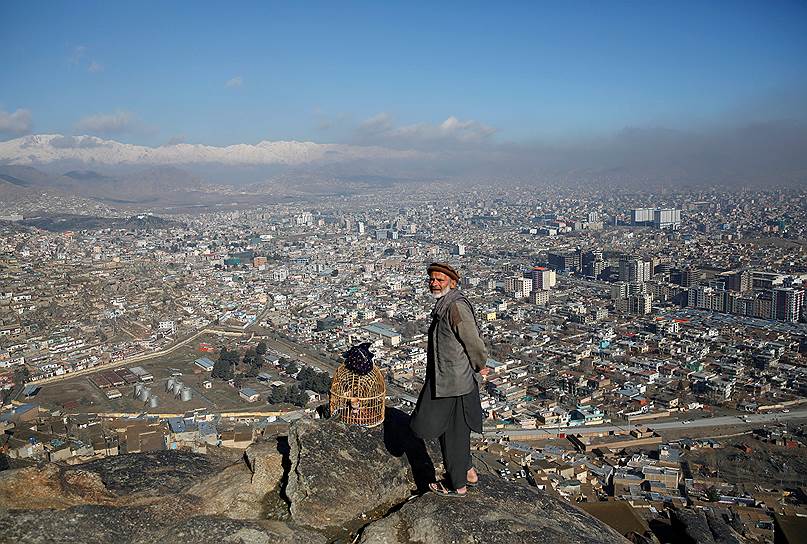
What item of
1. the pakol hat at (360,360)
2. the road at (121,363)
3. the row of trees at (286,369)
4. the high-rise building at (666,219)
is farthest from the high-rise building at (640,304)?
the high-rise building at (666,219)

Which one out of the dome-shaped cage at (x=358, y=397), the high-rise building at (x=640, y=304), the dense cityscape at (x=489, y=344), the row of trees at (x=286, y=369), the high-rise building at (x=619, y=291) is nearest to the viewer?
the dome-shaped cage at (x=358, y=397)

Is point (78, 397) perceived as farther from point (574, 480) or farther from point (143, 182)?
point (143, 182)

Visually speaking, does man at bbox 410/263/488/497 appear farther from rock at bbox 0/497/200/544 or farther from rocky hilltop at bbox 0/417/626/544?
rock at bbox 0/497/200/544

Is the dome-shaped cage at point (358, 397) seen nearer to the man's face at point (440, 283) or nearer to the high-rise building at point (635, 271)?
the man's face at point (440, 283)

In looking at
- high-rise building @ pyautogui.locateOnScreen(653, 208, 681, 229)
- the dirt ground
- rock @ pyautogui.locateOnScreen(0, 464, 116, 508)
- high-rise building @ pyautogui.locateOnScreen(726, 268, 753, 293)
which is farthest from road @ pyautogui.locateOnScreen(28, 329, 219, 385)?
high-rise building @ pyautogui.locateOnScreen(653, 208, 681, 229)

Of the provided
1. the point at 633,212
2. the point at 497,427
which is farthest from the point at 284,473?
the point at 633,212

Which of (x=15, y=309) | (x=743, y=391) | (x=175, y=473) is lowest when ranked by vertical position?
(x=743, y=391)
